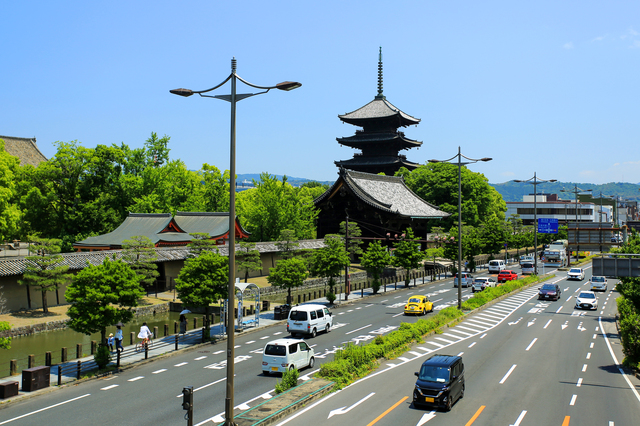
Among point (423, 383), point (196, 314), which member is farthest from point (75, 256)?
point (423, 383)

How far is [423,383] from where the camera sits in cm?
1791

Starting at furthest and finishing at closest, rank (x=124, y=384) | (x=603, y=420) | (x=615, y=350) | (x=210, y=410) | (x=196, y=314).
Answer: (x=196, y=314) → (x=615, y=350) → (x=124, y=384) → (x=210, y=410) → (x=603, y=420)

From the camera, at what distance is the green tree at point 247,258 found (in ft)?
177

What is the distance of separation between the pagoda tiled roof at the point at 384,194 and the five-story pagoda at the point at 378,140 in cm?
1645

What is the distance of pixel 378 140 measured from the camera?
99.1 meters

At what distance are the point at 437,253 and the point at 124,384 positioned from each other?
52.5m

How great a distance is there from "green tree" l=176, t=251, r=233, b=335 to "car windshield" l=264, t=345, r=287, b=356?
9.65m

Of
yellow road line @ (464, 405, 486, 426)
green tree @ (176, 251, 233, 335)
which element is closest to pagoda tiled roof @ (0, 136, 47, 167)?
green tree @ (176, 251, 233, 335)

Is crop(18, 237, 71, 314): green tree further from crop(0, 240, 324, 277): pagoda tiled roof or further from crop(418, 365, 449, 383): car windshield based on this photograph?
crop(418, 365, 449, 383): car windshield

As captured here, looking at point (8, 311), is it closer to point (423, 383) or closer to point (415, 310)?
point (415, 310)

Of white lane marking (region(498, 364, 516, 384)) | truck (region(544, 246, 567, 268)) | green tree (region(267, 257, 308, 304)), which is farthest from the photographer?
truck (region(544, 246, 567, 268))

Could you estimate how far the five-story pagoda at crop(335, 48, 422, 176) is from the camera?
99.6 m

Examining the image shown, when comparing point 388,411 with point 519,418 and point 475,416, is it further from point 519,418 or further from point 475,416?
point 519,418

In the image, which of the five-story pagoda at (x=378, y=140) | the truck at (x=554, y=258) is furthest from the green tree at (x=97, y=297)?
the five-story pagoda at (x=378, y=140)
